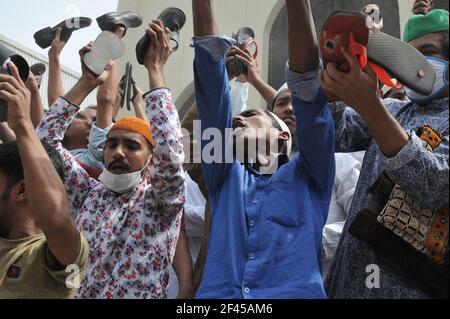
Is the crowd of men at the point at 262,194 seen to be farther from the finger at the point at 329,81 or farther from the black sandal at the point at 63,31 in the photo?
the black sandal at the point at 63,31

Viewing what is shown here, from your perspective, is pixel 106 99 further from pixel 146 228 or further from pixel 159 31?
pixel 146 228

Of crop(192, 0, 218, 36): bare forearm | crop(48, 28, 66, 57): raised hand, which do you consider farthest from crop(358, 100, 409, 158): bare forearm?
crop(48, 28, 66, 57): raised hand

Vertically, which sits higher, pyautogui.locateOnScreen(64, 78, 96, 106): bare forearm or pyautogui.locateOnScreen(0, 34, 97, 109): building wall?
pyautogui.locateOnScreen(64, 78, 96, 106): bare forearm

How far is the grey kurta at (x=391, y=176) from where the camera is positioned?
1.59 m

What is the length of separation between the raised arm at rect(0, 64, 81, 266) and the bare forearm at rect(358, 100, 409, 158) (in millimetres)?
879

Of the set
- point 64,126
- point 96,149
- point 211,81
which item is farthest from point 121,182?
point 211,81

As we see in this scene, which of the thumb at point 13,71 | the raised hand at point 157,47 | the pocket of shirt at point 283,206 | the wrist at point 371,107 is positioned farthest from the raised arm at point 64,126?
the wrist at point 371,107

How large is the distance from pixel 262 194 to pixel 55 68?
6.08 feet

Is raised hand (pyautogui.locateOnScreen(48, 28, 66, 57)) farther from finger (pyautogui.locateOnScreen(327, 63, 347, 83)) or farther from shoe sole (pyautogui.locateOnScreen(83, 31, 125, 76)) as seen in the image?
finger (pyautogui.locateOnScreen(327, 63, 347, 83))

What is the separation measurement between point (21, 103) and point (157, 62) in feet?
2.46

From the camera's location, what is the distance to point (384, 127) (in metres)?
1.57

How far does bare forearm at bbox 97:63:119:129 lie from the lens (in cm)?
320
